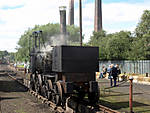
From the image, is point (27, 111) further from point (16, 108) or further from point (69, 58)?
point (69, 58)

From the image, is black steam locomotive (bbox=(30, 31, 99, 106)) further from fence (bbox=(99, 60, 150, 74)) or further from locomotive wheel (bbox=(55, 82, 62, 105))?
fence (bbox=(99, 60, 150, 74))

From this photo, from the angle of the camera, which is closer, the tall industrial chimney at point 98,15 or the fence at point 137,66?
the fence at point 137,66

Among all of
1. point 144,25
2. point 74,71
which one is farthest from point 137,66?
point 74,71

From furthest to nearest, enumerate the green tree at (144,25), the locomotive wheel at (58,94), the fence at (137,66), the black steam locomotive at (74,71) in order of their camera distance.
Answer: the green tree at (144,25)
the fence at (137,66)
the locomotive wheel at (58,94)
the black steam locomotive at (74,71)

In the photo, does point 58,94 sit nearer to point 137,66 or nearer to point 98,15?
point 137,66

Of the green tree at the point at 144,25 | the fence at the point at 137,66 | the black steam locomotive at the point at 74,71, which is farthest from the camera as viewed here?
the green tree at the point at 144,25

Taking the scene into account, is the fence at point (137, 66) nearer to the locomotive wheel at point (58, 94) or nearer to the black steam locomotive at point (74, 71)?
the black steam locomotive at point (74, 71)

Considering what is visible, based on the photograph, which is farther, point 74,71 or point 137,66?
point 137,66

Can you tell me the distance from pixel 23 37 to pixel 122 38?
3948cm

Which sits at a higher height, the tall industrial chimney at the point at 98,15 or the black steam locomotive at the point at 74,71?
the tall industrial chimney at the point at 98,15

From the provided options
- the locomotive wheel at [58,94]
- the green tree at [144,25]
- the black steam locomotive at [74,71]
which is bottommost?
the locomotive wheel at [58,94]

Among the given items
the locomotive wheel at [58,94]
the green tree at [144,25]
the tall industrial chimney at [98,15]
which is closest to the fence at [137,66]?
the green tree at [144,25]

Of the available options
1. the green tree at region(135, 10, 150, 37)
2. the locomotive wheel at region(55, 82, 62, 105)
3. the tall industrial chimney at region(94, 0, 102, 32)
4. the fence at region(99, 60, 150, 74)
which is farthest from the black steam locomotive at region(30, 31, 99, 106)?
the tall industrial chimney at region(94, 0, 102, 32)

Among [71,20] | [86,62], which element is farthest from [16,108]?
[71,20]
